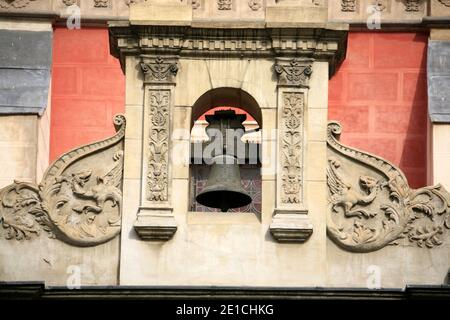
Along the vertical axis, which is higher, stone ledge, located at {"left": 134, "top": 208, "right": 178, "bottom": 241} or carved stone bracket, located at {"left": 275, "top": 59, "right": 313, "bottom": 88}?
carved stone bracket, located at {"left": 275, "top": 59, "right": 313, "bottom": 88}

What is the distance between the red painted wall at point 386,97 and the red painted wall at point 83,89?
3.52 meters

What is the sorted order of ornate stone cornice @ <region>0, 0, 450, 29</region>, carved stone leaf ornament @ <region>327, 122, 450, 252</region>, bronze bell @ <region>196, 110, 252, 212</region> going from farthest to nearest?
ornate stone cornice @ <region>0, 0, 450, 29</region> < bronze bell @ <region>196, 110, 252, 212</region> < carved stone leaf ornament @ <region>327, 122, 450, 252</region>

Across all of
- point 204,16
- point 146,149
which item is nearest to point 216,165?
point 146,149

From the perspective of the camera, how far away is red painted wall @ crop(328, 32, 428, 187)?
56062 millimetres

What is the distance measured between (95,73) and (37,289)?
1050cm

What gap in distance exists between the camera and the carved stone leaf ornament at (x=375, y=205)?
157ft

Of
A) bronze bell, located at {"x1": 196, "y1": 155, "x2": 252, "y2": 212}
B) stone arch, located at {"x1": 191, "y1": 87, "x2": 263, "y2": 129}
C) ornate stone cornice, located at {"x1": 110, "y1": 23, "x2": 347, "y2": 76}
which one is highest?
ornate stone cornice, located at {"x1": 110, "y1": 23, "x2": 347, "y2": 76}

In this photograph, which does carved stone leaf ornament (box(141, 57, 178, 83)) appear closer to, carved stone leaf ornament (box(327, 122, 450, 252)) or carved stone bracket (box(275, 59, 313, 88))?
Answer: carved stone bracket (box(275, 59, 313, 88))

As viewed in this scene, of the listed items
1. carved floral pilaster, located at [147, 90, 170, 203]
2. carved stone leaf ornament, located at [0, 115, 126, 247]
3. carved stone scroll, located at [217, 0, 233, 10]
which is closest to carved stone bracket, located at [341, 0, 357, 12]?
carved stone scroll, located at [217, 0, 233, 10]

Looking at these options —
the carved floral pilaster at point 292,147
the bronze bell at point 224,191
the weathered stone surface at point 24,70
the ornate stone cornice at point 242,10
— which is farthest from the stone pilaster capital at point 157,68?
the ornate stone cornice at point 242,10

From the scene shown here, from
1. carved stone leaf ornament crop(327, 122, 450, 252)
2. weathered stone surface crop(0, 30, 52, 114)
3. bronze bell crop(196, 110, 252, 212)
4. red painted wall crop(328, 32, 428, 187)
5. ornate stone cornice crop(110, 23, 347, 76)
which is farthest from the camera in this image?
red painted wall crop(328, 32, 428, 187)

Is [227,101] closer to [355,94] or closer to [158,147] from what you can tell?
[158,147]

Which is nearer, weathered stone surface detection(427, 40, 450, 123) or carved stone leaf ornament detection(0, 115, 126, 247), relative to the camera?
carved stone leaf ornament detection(0, 115, 126, 247)

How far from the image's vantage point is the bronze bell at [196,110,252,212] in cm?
4881
